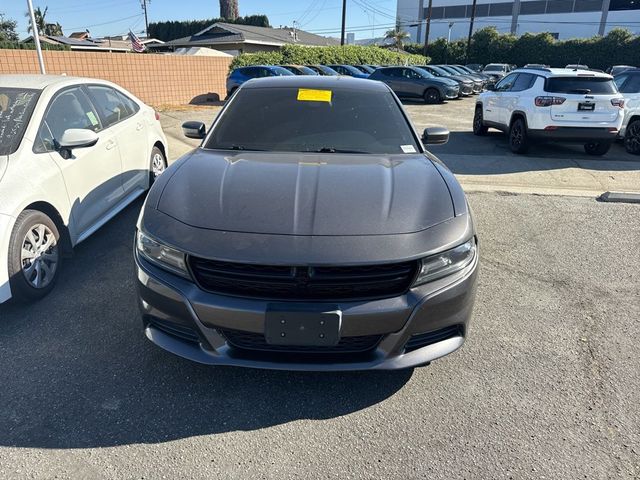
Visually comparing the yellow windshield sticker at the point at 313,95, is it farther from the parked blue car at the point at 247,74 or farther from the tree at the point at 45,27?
the tree at the point at 45,27

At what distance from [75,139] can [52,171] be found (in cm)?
33

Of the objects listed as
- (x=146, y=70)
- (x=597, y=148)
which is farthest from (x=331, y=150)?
(x=146, y=70)

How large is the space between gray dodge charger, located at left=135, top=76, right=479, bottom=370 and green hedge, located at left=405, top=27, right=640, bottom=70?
164ft

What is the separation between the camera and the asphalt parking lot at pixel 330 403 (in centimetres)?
219

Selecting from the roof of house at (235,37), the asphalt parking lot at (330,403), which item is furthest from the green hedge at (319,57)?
the asphalt parking lot at (330,403)

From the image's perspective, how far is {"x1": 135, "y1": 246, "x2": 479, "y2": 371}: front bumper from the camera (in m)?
2.22

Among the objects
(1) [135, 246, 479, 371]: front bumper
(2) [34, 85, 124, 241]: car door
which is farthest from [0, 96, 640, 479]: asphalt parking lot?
(2) [34, 85, 124, 241]: car door

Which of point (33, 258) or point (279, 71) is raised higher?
point (33, 258)

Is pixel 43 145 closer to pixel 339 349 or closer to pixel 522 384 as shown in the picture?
pixel 339 349

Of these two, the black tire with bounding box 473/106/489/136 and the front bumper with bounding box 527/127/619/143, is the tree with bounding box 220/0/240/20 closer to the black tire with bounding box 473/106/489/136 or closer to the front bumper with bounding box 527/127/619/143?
the black tire with bounding box 473/106/489/136

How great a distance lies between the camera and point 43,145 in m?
3.77

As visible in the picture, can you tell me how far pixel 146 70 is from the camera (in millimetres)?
17156

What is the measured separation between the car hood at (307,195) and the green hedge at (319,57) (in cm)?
1972

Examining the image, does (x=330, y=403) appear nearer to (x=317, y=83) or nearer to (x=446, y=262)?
(x=446, y=262)
